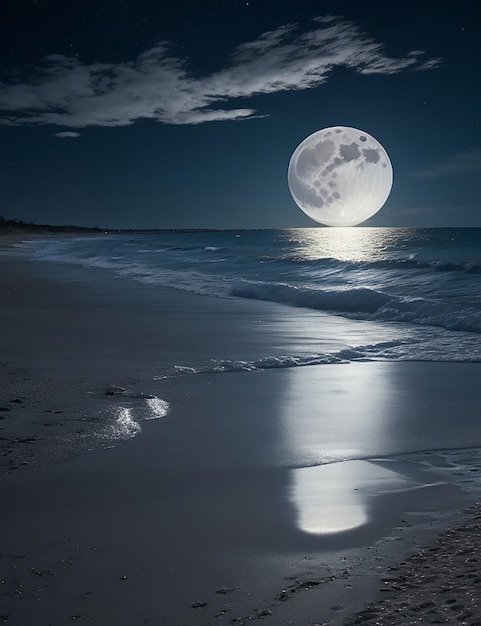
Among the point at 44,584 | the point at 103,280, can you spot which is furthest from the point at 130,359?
the point at 103,280

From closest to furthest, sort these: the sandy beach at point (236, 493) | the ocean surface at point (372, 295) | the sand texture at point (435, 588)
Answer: the sand texture at point (435, 588)
the sandy beach at point (236, 493)
the ocean surface at point (372, 295)

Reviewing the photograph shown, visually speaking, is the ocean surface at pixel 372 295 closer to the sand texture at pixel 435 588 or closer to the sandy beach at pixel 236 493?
the sandy beach at pixel 236 493

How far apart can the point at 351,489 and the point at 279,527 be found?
671 millimetres

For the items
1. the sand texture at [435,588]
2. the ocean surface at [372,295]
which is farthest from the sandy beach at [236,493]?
the ocean surface at [372,295]

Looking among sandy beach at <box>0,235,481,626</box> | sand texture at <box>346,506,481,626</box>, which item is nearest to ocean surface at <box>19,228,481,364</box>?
sandy beach at <box>0,235,481,626</box>

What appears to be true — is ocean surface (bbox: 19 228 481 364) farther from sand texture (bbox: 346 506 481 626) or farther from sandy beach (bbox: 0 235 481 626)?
sand texture (bbox: 346 506 481 626)

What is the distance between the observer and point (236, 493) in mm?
3770

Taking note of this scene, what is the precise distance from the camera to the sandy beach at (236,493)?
2609 millimetres

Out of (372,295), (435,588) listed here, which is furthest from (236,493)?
(372,295)

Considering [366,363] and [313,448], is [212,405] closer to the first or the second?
[313,448]

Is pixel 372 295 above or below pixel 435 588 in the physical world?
above

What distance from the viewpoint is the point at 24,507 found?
3514mm

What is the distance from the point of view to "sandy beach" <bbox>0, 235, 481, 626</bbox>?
2.61m

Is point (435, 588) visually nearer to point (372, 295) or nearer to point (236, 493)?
point (236, 493)
